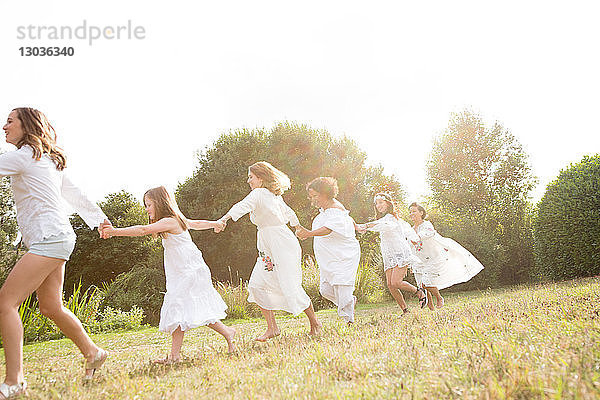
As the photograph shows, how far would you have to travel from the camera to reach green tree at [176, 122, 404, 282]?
2008 cm

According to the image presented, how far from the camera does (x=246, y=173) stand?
2058 centimetres

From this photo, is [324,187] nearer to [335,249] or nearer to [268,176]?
[335,249]

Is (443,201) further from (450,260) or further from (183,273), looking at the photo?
(183,273)

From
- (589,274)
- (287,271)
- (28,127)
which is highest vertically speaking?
(28,127)

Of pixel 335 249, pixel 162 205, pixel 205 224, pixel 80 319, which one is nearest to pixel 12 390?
pixel 162 205

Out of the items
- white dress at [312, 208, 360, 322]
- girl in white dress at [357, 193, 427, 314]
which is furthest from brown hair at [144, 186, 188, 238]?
girl in white dress at [357, 193, 427, 314]

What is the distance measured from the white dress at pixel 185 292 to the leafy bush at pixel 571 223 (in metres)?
12.4

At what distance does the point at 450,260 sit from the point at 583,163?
754 cm

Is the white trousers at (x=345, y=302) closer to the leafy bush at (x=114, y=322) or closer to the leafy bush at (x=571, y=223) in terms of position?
the leafy bush at (x=114, y=322)

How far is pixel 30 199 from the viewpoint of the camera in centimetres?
394

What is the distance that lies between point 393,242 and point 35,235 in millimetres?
6499

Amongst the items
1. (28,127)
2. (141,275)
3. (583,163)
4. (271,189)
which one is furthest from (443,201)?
(28,127)

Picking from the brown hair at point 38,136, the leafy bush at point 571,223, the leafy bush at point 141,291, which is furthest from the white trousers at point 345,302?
the leafy bush at point 571,223

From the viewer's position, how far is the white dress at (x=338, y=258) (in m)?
6.86
